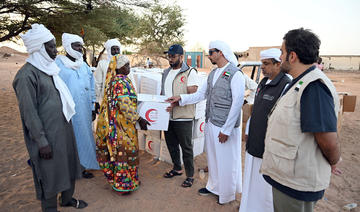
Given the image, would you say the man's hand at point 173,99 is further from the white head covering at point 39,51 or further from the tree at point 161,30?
the tree at point 161,30

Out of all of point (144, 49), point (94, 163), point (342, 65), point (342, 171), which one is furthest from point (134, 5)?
point (342, 65)

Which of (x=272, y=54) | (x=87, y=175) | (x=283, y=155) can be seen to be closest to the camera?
(x=283, y=155)

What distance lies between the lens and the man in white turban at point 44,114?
7.16ft

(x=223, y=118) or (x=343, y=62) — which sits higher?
(x=343, y=62)

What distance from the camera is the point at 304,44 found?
144 centimetres

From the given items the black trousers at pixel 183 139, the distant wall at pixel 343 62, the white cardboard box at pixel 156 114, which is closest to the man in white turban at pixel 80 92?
the white cardboard box at pixel 156 114

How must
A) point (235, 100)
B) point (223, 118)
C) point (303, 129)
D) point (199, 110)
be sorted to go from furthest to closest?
1. point (199, 110)
2. point (223, 118)
3. point (235, 100)
4. point (303, 129)

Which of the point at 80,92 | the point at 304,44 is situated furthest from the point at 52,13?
the point at 304,44

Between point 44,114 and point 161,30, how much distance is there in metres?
21.9

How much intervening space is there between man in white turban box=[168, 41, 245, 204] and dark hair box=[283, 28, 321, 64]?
1245 mm

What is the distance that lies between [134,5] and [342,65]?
1389 inches

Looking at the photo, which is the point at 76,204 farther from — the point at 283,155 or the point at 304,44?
the point at 304,44

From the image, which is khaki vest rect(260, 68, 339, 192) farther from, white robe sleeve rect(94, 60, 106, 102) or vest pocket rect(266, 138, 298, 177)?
white robe sleeve rect(94, 60, 106, 102)

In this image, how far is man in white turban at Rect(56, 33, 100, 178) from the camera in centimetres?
344
